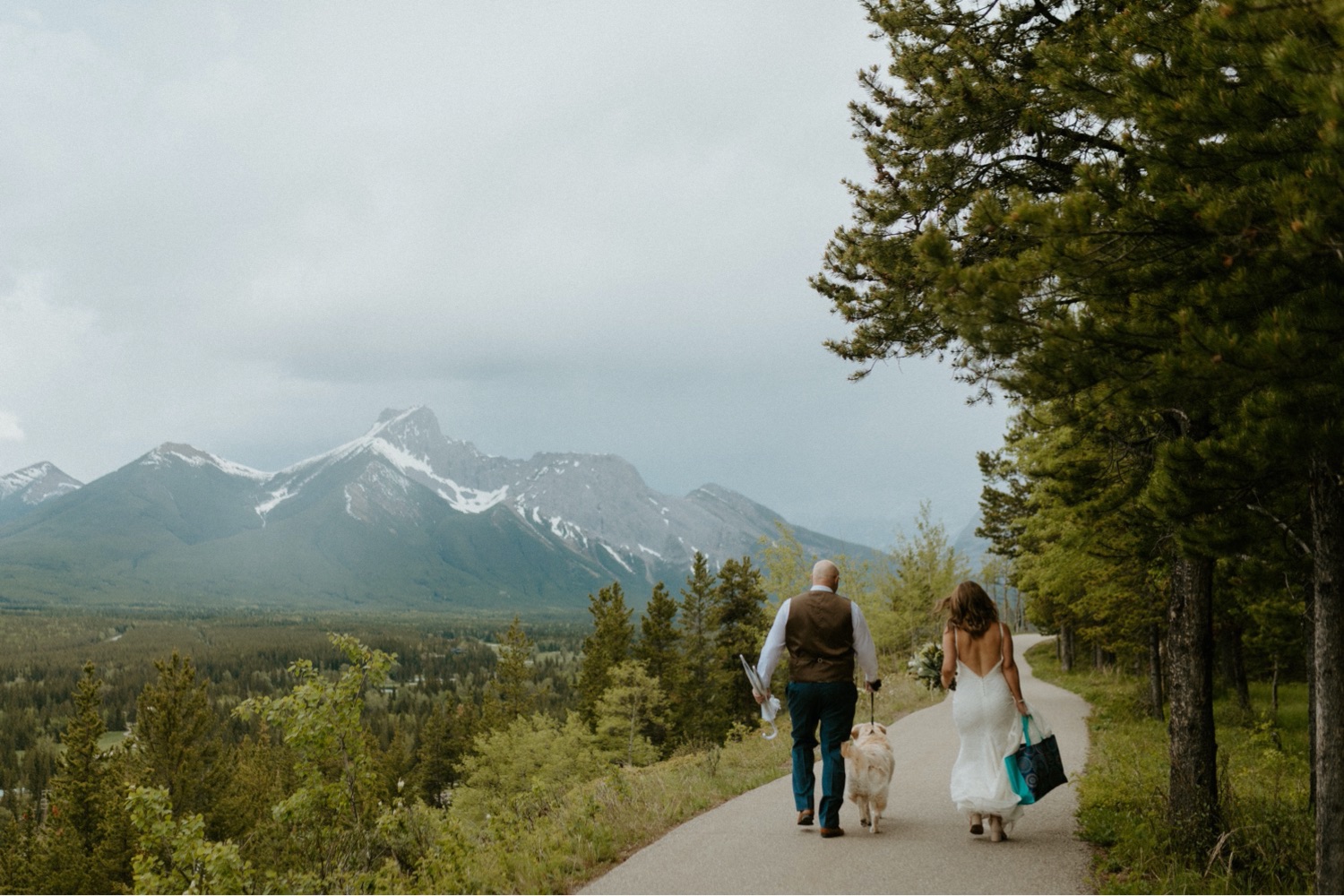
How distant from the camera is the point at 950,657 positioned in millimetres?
7391

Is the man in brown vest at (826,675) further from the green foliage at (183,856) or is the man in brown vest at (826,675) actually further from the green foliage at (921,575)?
the green foliage at (921,575)

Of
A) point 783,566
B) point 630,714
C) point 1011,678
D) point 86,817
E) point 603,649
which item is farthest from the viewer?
point 603,649

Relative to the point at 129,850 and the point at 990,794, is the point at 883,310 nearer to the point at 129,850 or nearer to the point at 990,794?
the point at 990,794

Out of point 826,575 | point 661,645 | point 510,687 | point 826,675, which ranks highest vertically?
point 826,575

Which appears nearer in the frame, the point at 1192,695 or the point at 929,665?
the point at 1192,695

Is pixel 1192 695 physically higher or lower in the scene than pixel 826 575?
lower

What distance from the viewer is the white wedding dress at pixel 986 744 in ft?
23.4

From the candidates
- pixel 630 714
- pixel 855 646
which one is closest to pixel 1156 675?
pixel 855 646

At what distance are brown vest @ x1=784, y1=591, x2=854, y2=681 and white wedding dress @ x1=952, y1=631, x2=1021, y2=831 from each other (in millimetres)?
965

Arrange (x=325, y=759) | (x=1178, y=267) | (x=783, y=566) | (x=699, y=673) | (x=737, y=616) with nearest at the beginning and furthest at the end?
(x=1178, y=267) < (x=325, y=759) < (x=783, y=566) < (x=737, y=616) < (x=699, y=673)

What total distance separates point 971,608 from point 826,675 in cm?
133

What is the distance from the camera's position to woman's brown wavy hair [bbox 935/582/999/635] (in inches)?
287

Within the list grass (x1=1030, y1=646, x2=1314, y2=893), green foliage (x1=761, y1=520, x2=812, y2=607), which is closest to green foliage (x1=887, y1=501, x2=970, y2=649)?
green foliage (x1=761, y1=520, x2=812, y2=607)

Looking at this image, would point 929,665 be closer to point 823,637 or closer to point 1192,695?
point 823,637
